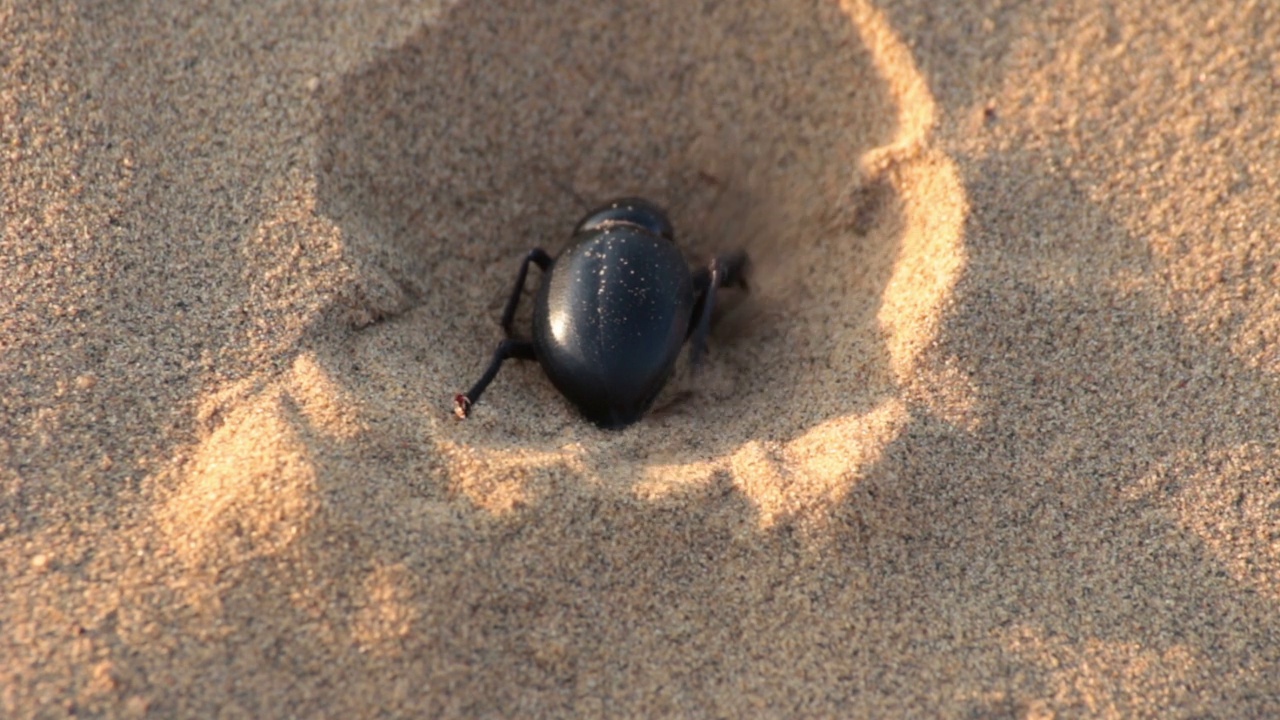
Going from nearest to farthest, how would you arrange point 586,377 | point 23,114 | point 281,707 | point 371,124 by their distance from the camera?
point 281,707 → point 586,377 → point 23,114 → point 371,124

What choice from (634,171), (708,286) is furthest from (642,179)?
(708,286)

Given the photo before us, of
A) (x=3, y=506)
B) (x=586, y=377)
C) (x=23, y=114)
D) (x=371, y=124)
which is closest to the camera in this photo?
(x=3, y=506)

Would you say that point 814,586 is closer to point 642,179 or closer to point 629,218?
point 629,218

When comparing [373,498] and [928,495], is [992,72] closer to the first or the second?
[928,495]

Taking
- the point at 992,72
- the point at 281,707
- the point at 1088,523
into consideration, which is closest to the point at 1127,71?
the point at 992,72

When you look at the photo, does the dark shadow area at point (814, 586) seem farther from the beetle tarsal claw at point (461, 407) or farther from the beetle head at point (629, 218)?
the beetle head at point (629, 218)

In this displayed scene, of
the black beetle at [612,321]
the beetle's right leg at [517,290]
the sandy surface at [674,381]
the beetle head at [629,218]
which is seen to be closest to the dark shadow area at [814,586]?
the sandy surface at [674,381]

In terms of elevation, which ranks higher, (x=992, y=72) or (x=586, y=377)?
(x=586, y=377)

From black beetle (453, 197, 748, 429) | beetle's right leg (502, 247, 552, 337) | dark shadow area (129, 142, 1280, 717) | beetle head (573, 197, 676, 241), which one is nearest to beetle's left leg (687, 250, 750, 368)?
black beetle (453, 197, 748, 429)
